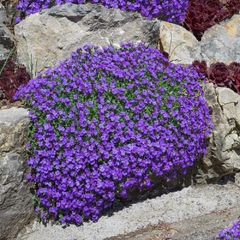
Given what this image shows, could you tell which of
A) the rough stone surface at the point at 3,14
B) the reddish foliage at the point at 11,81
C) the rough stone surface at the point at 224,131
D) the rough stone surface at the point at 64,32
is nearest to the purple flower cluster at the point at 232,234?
the rough stone surface at the point at 224,131

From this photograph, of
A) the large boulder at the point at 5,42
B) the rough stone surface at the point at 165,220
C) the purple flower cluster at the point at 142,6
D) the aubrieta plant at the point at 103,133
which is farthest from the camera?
the purple flower cluster at the point at 142,6

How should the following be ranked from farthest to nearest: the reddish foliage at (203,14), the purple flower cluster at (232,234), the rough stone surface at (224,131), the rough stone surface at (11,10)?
the reddish foliage at (203,14), the rough stone surface at (11,10), the rough stone surface at (224,131), the purple flower cluster at (232,234)

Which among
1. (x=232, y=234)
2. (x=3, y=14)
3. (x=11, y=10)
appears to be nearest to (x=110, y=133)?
(x=232, y=234)

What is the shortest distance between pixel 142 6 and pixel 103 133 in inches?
84.0

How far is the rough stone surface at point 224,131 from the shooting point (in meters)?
5.44

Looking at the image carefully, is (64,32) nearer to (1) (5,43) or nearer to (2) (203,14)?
(1) (5,43)

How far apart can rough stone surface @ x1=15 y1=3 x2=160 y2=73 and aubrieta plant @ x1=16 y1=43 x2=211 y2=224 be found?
62 cm

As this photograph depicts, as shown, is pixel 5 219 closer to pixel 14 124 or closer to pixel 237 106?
pixel 14 124

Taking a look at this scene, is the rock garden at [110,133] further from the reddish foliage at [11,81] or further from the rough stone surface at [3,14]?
the rough stone surface at [3,14]

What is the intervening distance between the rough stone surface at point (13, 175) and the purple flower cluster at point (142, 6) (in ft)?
6.05

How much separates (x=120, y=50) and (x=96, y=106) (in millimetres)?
952

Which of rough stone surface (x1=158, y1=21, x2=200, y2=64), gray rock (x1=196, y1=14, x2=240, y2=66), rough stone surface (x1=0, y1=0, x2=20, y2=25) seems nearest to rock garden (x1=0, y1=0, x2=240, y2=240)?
rough stone surface (x1=158, y1=21, x2=200, y2=64)

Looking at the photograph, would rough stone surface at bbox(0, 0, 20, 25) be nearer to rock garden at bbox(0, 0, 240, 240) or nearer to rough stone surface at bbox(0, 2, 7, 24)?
rough stone surface at bbox(0, 2, 7, 24)

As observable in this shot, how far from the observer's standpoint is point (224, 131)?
5.42 meters
